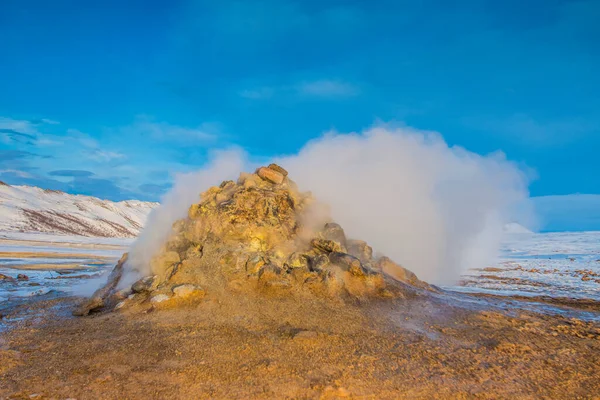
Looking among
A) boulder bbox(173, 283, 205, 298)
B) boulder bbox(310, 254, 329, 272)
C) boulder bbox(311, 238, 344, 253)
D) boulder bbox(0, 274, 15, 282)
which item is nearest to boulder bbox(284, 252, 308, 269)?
boulder bbox(310, 254, 329, 272)

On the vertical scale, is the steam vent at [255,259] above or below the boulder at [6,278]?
above

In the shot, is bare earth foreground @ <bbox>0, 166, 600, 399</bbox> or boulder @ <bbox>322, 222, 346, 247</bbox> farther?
boulder @ <bbox>322, 222, 346, 247</bbox>

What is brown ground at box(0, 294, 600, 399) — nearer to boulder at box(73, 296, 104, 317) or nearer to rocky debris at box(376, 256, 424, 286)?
boulder at box(73, 296, 104, 317)

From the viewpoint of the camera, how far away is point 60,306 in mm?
8570

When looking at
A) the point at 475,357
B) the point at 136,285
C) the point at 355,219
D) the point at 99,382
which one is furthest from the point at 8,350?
the point at 355,219

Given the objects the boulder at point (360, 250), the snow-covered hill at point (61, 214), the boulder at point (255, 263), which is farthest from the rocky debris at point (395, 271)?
the snow-covered hill at point (61, 214)

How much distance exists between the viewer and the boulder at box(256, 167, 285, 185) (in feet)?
35.2

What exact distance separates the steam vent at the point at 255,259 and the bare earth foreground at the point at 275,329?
0.03 m

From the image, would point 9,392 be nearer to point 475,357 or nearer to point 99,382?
point 99,382

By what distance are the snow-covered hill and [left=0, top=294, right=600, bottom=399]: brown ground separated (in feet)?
169

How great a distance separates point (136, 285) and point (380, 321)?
5113 mm

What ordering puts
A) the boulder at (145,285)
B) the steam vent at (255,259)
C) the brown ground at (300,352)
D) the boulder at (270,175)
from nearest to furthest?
the brown ground at (300,352) → the steam vent at (255,259) → the boulder at (145,285) → the boulder at (270,175)

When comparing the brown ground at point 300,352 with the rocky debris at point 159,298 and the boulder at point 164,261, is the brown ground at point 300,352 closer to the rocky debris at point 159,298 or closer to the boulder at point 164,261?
the rocky debris at point 159,298

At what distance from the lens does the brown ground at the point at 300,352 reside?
13.5 ft
